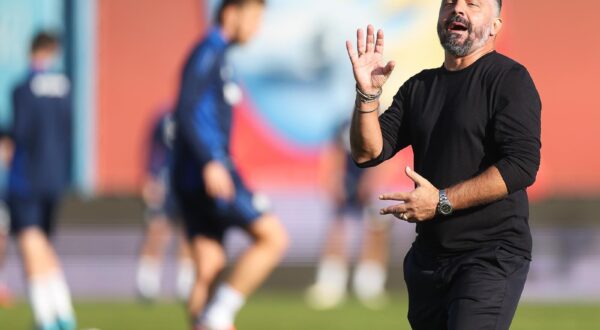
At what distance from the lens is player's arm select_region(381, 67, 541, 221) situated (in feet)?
17.2

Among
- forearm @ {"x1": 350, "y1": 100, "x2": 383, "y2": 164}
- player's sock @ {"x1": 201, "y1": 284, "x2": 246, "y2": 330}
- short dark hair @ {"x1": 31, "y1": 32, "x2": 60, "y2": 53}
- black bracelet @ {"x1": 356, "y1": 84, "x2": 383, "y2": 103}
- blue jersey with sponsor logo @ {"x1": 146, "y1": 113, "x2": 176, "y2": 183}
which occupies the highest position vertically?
black bracelet @ {"x1": 356, "y1": 84, "x2": 383, "y2": 103}

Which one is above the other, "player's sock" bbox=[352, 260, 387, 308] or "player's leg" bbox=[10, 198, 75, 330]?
"player's leg" bbox=[10, 198, 75, 330]

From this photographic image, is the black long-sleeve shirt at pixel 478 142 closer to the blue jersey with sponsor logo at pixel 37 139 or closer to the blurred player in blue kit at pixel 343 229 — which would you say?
the blue jersey with sponsor logo at pixel 37 139

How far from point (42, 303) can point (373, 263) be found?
613 cm

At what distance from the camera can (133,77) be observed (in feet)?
64.0

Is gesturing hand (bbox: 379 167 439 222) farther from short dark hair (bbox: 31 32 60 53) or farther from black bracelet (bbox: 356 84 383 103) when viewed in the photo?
short dark hair (bbox: 31 32 60 53)

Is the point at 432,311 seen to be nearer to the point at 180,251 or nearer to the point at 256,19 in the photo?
the point at 256,19

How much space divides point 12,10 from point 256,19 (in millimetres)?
10562

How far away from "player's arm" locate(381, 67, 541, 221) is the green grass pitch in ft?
20.7

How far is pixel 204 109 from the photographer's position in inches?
343

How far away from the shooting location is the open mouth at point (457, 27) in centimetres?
548

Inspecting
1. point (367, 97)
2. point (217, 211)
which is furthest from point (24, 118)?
point (367, 97)

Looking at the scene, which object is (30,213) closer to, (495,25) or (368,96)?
(368,96)

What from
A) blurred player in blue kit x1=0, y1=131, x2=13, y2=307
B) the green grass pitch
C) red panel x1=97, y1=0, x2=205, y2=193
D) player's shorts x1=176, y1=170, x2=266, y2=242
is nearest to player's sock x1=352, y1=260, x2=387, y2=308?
the green grass pitch
